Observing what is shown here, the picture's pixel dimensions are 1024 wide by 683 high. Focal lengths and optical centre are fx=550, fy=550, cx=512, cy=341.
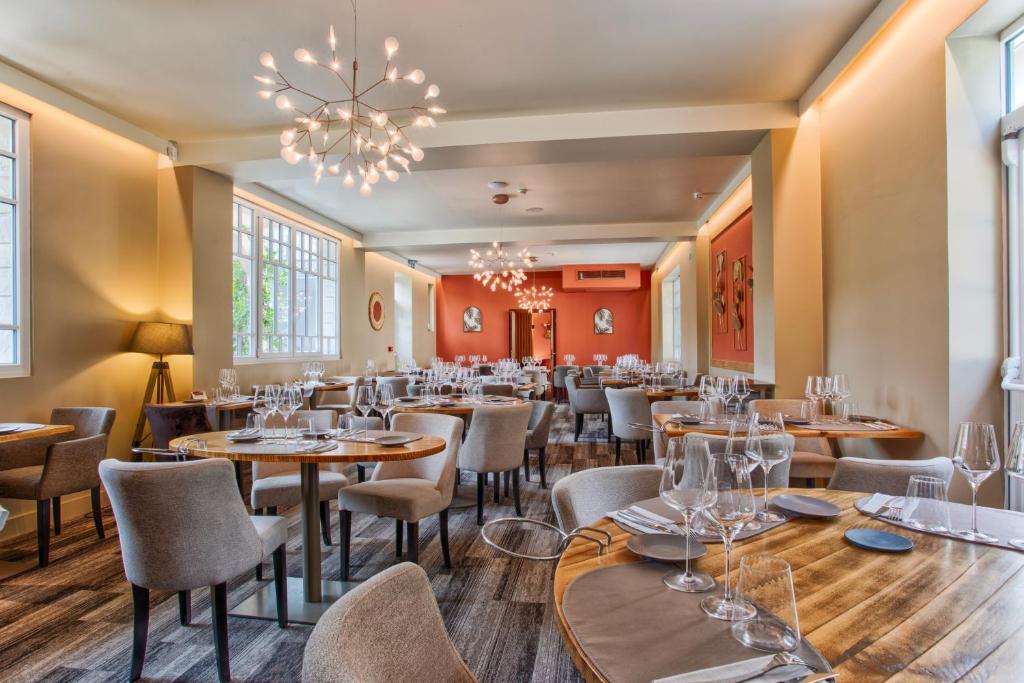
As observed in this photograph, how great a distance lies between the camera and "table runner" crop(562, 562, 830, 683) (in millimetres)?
842

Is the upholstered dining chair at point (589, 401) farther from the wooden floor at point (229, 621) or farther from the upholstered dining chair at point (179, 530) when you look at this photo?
the upholstered dining chair at point (179, 530)

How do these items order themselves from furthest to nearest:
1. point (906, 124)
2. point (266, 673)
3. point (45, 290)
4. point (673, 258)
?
point (673, 258), point (45, 290), point (906, 124), point (266, 673)

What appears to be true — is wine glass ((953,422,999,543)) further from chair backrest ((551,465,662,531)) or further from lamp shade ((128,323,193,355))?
lamp shade ((128,323,193,355))

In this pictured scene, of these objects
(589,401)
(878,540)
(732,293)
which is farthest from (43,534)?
(732,293)

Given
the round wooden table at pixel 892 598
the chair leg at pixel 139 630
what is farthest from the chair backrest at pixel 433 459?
the round wooden table at pixel 892 598

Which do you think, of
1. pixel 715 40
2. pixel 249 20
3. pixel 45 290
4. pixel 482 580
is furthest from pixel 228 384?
pixel 715 40

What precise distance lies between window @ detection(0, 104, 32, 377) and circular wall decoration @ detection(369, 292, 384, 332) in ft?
21.2

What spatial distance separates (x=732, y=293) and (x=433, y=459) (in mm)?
5620

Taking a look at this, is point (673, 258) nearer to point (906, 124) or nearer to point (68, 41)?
point (906, 124)

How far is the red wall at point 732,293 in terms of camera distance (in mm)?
6762

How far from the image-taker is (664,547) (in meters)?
1.28

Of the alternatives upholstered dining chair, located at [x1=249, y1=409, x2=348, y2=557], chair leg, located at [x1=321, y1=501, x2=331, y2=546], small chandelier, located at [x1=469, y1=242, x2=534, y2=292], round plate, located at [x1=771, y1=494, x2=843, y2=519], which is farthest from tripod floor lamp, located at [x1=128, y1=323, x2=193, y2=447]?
round plate, located at [x1=771, y1=494, x2=843, y2=519]

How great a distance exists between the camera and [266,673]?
2.24 m

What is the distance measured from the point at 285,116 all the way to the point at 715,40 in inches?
147
